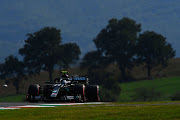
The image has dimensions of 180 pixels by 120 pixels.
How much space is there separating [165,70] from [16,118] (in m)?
106

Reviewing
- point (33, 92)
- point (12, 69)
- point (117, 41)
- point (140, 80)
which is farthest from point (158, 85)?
point (33, 92)

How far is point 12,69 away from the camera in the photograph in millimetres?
112688

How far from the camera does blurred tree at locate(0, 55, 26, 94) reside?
111812 millimetres

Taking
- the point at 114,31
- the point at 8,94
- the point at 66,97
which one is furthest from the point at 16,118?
the point at 114,31

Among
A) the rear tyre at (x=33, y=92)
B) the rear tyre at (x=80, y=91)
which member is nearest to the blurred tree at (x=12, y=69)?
the rear tyre at (x=33, y=92)

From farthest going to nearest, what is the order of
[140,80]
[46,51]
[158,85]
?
[46,51]
[140,80]
[158,85]

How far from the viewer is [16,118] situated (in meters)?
16.8

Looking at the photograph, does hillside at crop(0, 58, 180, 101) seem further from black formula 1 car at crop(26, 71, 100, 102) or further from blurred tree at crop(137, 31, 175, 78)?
black formula 1 car at crop(26, 71, 100, 102)

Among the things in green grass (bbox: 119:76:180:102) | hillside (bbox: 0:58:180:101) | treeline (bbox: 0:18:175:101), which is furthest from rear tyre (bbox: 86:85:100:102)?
treeline (bbox: 0:18:175:101)

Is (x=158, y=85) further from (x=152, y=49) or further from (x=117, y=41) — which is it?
(x=117, y=41)

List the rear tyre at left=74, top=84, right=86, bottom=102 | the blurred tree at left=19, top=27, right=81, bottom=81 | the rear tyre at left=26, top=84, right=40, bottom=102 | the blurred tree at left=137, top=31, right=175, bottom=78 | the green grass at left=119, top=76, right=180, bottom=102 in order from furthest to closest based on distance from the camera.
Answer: the blurred tree at left=137, top=31, right=175, bottom=78
the blurred tree at left=19, top=27, right=81, bottom=81
the green grass at left=119, top=76, right=180, bottom=102
the rear tyre at left=26, top=84, right=40, bottom=102
the rear tyre at left=74, top=84, right=86, bottom=102

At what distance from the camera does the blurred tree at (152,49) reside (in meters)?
113

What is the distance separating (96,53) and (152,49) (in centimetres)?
1568

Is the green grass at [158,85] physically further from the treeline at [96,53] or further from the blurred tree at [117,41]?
the blurred tree at [117,41]
